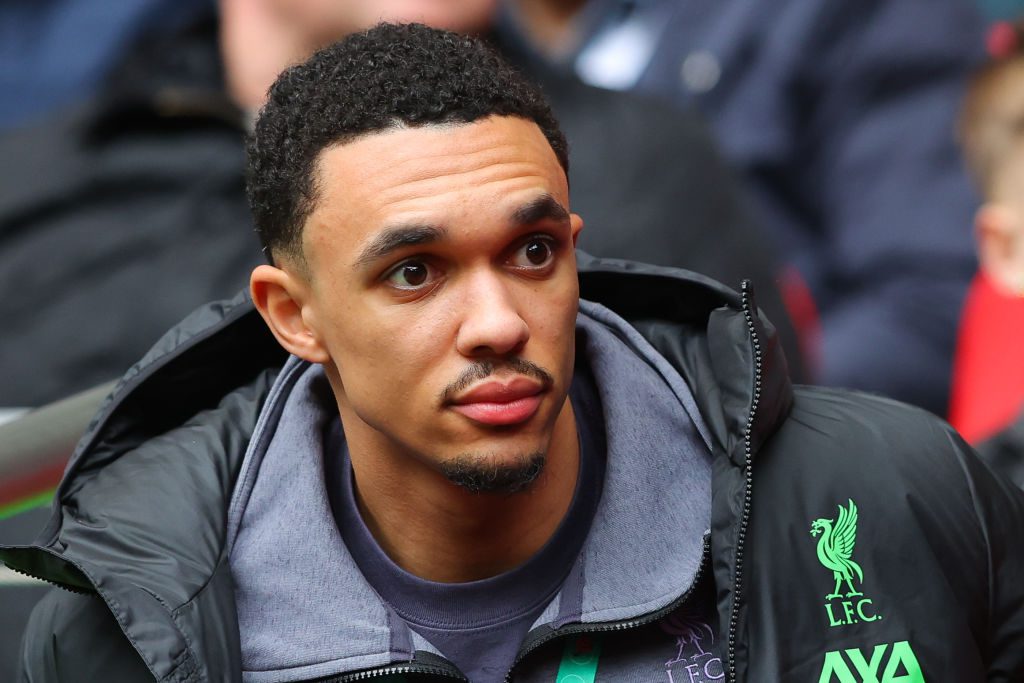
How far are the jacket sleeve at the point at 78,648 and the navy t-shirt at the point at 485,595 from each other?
36 cm

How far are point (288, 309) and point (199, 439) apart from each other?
0.29m

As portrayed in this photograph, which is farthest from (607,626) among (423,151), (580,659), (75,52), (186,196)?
(75,52)

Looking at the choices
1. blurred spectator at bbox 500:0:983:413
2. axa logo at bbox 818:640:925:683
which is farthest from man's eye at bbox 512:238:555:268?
blurred spectator at bbox 500:0:983:413

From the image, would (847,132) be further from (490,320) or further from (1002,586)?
(490,320)

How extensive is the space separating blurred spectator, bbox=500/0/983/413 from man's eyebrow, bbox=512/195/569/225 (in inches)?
84.9

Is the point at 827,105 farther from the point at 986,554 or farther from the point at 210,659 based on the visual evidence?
the point at 210,659

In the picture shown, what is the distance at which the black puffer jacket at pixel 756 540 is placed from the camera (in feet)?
6.84

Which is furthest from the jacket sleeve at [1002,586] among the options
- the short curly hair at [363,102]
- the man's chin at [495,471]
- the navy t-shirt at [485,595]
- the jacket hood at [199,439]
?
the short curly hair at [363,102]

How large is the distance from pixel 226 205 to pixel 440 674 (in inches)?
85.4

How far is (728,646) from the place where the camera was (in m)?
2.05

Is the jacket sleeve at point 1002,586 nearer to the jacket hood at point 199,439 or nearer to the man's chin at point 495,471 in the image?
the jacket hood at point 199,439

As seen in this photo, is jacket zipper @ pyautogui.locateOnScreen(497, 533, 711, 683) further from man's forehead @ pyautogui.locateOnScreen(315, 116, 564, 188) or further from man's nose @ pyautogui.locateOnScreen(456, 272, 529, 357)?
man's forehead @ pyautogui.locateOnScreen(315, 116, 564, 188)

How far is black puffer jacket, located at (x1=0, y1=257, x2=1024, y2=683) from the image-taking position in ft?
6.84

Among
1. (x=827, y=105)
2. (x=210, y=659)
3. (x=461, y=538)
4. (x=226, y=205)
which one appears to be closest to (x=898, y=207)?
(x=827, y=105)
